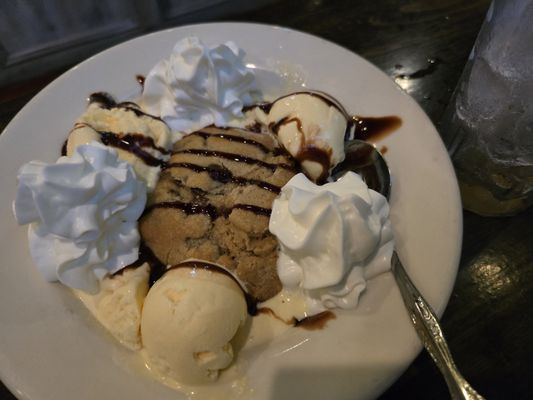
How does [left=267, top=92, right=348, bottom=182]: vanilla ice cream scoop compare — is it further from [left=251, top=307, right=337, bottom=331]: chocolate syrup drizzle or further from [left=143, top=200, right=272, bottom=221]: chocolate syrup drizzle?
[left=251, top=307, right=337, bottom=331]: chocolate syrup drizzle

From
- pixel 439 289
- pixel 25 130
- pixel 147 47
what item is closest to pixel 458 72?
pixel 439 289

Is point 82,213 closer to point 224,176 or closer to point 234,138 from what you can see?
point 224,176

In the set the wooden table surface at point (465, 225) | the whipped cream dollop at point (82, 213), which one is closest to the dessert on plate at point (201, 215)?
the whipped cream dollop at point (82, 213)

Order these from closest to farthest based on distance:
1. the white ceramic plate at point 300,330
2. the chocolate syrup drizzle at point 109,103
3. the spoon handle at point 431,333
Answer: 1. the spoon handle at point 431,333
2. the white ceramic plate at point 300,330
3. the chocolate syrup drizzle at point 109,103

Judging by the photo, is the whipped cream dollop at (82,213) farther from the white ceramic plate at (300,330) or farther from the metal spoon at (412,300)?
the metal spoon at (412,300)

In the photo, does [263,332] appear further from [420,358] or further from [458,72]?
[458,72]

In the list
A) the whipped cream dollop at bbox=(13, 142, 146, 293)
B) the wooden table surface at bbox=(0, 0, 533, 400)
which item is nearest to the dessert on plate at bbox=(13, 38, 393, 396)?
the whipped cream dollop at bbox=(13, 142, 146, 293)
